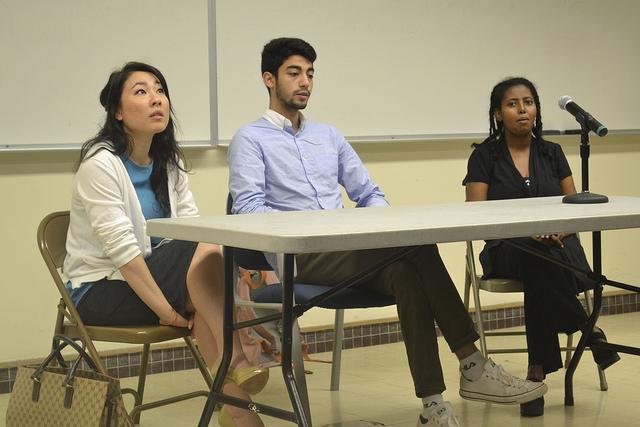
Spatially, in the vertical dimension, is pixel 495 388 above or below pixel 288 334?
below

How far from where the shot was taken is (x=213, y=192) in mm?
4410

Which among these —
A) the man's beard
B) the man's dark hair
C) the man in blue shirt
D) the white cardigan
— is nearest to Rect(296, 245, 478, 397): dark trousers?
the man in blue shirt

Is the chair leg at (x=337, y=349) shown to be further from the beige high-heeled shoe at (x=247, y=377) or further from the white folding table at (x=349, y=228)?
the beige high-heeled shoe at (x=247, y=377)

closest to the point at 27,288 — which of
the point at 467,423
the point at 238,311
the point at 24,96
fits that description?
the point at 24,96

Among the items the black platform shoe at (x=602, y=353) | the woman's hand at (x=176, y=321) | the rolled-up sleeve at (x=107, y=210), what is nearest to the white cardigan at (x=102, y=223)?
the rolled-up sleeve at (x=107, y=210)

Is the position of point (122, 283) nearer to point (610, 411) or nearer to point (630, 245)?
point (610, 411)

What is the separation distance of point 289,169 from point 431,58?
4.92 ft

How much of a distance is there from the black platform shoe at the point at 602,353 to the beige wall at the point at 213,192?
1.38m

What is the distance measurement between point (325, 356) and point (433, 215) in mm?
2001

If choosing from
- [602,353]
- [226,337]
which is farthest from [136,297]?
[602,353]

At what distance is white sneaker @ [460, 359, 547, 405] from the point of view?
10.1 ft

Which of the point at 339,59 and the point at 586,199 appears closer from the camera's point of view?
the point at 586,199

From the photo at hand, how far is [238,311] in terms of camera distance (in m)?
3.52

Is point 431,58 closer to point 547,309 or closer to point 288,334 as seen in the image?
point 547,309
